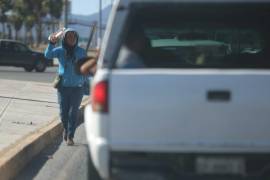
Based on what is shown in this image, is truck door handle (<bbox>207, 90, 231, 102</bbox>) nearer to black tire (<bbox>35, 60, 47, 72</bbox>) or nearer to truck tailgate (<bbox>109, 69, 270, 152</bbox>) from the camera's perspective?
truck tailgate (<bbox>109, 69, 270, 152</bbox>)

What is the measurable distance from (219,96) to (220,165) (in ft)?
1.74

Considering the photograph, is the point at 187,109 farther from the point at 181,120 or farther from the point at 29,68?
the point at 29,68

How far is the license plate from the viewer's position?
520cm

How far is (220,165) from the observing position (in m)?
5.22

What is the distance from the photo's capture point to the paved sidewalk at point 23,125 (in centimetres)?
847

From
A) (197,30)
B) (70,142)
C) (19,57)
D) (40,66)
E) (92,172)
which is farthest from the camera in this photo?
(19,57)

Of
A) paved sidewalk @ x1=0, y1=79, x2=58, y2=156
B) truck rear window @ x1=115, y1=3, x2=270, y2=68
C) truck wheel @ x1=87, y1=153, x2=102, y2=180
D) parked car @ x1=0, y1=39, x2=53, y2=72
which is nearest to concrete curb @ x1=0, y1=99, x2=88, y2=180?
paved sidewalk @ x1=0, y1=79, x2=58, y2=156

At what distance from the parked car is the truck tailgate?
1310 inches

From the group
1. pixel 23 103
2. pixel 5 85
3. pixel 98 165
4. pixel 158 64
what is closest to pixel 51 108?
pixel 23 103

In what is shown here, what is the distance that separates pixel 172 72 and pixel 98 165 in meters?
0.89

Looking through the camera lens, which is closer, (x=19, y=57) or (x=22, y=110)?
(x=22, y=110)

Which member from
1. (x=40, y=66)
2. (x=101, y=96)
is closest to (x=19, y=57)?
(x=40, y=66)

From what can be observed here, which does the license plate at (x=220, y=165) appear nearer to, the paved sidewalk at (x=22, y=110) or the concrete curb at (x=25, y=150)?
the concrete curb at (x=25, y=150)

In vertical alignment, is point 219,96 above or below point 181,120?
above
